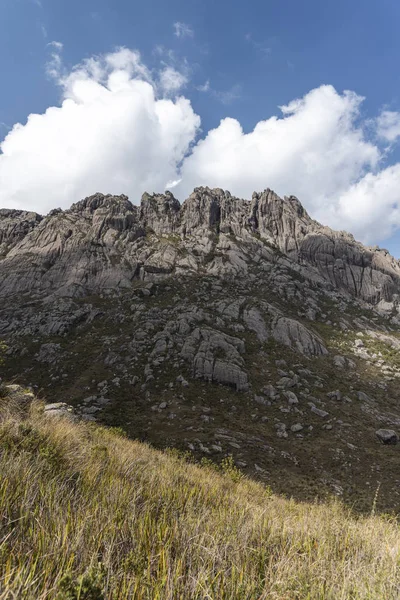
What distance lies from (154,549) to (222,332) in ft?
174

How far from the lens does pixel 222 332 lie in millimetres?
55188

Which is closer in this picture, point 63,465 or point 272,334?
point 63,465

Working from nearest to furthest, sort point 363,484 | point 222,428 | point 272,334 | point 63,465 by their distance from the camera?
1. point 63,465
2. point 363,484
3. point 222,428
4. point 272,334

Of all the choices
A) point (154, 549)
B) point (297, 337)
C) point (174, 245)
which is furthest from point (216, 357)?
point (174, 245)

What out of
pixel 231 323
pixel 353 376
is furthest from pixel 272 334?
pixel 353 376

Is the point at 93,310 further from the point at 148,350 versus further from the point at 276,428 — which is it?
the point at 276,428

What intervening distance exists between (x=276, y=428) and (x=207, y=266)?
207ft

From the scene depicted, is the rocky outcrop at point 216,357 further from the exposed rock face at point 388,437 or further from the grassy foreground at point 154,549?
the grassy foreground at point 154,549

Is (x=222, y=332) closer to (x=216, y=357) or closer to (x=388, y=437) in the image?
(x=216, y=357)

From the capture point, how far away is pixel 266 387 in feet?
139

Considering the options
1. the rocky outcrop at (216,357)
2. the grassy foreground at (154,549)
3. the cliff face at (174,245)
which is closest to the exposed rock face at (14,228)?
the cliff face at (174,245)

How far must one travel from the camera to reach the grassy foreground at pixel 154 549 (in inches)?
77.5

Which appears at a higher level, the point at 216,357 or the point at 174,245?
the point at 174,245

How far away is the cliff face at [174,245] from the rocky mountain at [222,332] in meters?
0.64
